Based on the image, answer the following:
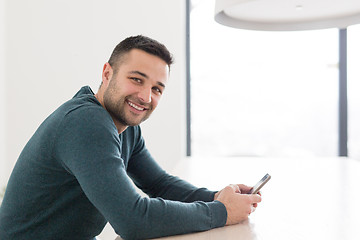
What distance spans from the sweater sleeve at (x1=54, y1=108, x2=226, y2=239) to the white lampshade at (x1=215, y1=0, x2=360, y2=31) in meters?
0.56

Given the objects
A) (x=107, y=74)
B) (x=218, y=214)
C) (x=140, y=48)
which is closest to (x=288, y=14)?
(x=140, y=48)

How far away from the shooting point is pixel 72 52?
11.0 ft

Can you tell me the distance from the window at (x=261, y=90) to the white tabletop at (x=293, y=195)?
89cm

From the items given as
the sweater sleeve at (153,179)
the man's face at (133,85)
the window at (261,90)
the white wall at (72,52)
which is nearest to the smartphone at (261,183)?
the sweater sleeve at (153,179)

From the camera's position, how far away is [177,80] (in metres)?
3.34

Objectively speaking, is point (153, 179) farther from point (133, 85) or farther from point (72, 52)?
point (72, 52)

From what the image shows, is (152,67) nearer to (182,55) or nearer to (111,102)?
(111,102)

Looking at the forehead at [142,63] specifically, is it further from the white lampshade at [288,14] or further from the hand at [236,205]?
the hand at [236,205]

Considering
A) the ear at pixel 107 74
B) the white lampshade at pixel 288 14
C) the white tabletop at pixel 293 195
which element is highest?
the white lampshade at pixel 288 14

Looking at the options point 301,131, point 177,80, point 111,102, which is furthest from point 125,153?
point 301,131

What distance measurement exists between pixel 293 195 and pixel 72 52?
7.93ft

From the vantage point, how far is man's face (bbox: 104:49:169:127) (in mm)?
1249

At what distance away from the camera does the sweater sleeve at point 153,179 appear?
56.1 inches

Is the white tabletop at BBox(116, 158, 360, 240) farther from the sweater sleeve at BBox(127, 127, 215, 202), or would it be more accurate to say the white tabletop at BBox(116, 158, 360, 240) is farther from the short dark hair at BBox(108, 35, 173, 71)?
the short dark hair at BBox(108, 35, 173, 71)
